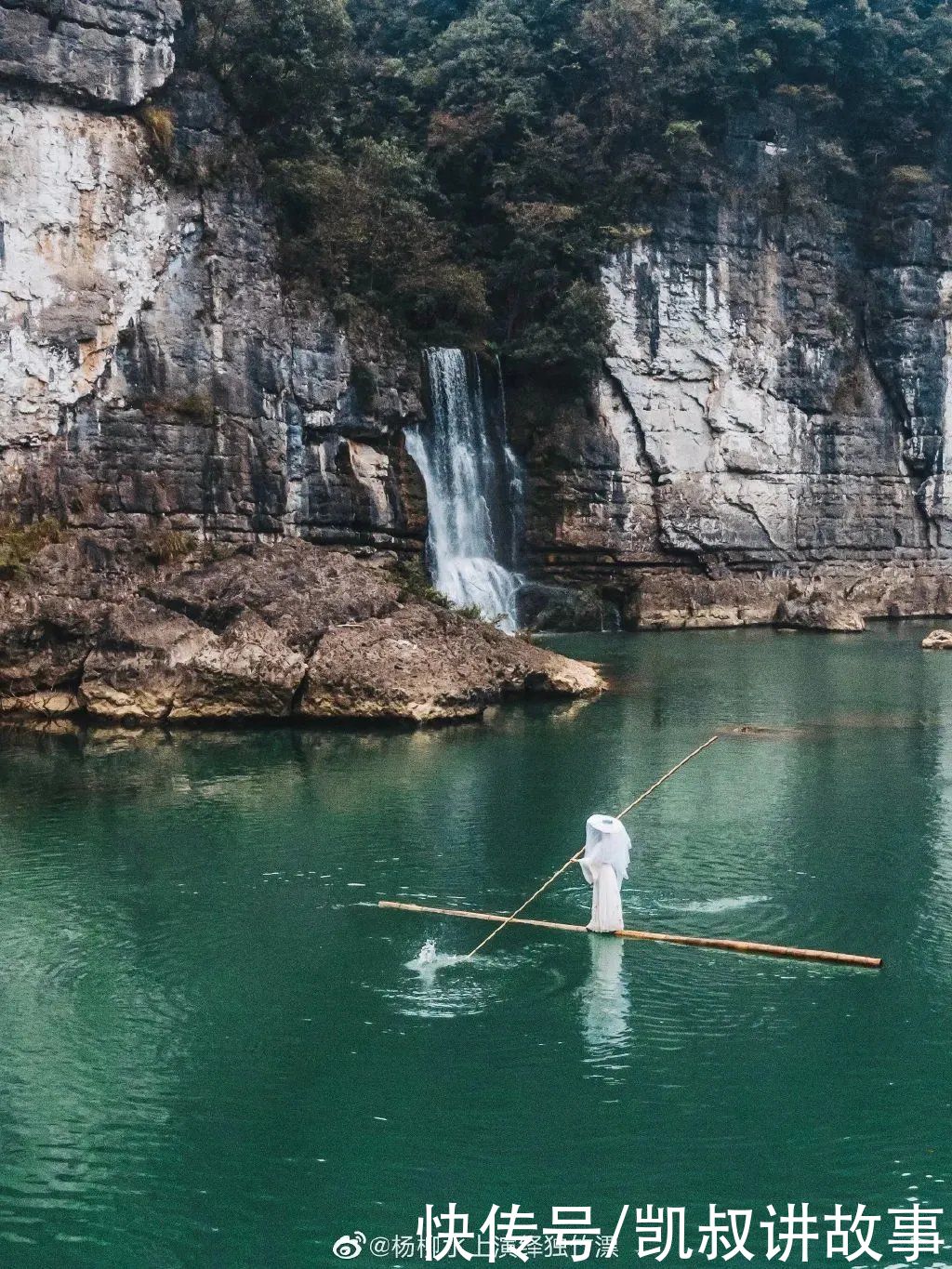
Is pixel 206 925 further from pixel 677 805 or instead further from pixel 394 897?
pixel 677 805

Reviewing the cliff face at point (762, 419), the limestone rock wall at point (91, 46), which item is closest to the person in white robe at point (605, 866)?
the limestone rock wall at point (91, 46)

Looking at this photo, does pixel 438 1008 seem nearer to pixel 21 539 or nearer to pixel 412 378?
pixel 21 539

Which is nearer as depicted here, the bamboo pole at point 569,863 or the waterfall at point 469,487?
the bamboo pole at point 569,863

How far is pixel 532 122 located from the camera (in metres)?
49.1

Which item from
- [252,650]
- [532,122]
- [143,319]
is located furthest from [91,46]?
[532,122]

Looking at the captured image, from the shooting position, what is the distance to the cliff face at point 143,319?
33.4 metres

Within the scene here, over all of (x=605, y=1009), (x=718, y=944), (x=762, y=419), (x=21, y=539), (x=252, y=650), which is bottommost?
(x=605, y=1009)

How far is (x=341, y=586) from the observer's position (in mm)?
28312

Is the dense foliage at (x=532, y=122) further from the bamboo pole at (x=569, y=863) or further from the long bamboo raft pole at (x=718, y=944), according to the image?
the long bamboo raft pole at (x=718, y=944)

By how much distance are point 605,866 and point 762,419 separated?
4073 centimetres

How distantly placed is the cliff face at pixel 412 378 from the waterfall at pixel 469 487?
0.92 m

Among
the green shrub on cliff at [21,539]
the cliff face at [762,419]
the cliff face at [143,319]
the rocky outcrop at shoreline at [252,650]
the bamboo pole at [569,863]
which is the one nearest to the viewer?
the bamboo pole at [569,863]

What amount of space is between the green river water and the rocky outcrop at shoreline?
3875mm

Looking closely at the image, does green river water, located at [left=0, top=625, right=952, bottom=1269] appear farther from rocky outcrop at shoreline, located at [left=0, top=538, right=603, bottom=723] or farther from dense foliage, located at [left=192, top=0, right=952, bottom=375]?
dense foliage, located at [left=192, top=0, right=952, bottom=375]
